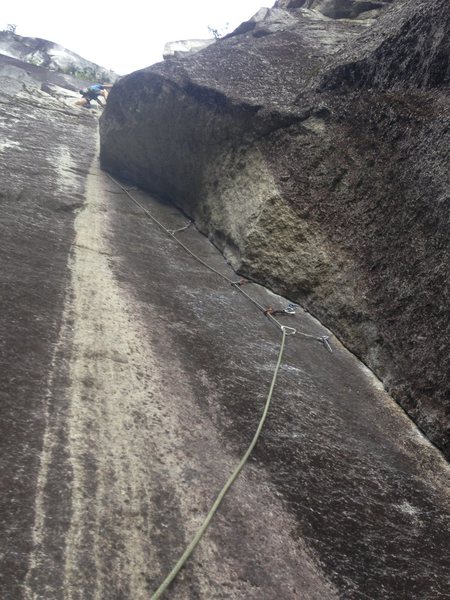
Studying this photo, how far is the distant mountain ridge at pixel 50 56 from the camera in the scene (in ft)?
103

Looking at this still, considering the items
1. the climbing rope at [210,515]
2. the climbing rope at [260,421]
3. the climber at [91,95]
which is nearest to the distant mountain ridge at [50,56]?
the climber at [91,95]

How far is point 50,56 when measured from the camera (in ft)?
105

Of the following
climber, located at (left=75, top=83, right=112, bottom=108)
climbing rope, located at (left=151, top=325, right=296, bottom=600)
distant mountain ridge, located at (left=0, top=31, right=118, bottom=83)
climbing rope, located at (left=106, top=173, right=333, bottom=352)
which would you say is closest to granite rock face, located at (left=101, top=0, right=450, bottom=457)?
climbing rope, located at (left=106, top=173, right=333, bottom=352)

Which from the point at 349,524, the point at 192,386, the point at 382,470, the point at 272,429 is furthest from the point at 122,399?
the point at 382,470

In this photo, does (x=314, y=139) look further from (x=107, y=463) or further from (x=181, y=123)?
(x=107, y=463)

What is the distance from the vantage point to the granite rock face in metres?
5.06

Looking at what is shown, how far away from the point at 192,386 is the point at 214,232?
4.87 metres

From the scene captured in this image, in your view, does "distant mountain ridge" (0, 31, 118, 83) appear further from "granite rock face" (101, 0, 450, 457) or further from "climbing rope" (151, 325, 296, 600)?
"climbing rope" (151, 325, 296, 600)

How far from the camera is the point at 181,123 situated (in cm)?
933

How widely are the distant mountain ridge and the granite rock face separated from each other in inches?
971

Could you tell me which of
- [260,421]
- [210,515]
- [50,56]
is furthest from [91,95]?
[210,515]

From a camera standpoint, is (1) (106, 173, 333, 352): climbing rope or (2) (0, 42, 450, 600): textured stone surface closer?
(2) (0, 42, 450, 600): textured stone surface

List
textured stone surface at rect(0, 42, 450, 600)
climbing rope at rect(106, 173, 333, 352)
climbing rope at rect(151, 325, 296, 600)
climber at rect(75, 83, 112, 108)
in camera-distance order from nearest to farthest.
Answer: climbing rope at rect(151, 325, 296, 600) < textured stone surface at rect(0, 42, 450, 600) < climbing rope at rect(106, 173, 333, 352) < climber at rect(75, 83, 112, 108)

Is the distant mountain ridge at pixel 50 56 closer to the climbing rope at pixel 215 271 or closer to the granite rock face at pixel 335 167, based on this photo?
the granite rock face at pixel 335 167
